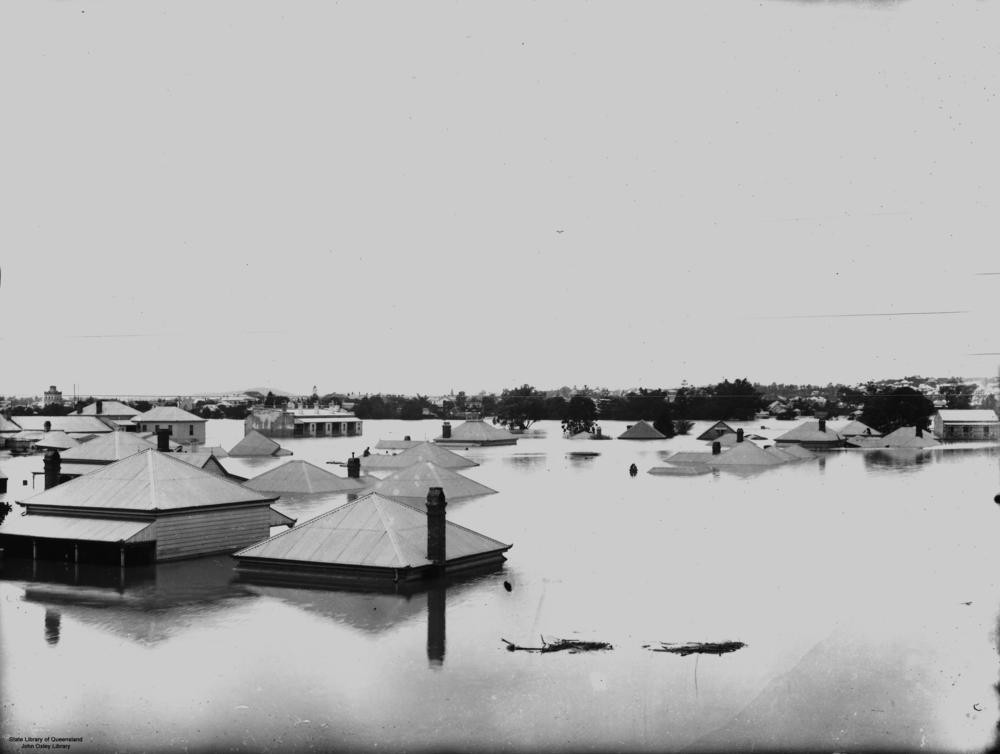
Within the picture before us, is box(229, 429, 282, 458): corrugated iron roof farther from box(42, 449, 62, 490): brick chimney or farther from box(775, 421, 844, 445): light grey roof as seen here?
box(42, 449, 62, 490): brick chimney

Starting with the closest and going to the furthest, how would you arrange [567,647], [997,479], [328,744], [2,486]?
1. [328,744]
2. [567,647]
3. [2,486]
4. [997,479]

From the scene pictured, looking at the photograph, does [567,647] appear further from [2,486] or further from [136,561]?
[2,486]

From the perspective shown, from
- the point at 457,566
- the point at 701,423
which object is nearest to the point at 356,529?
the point at 457,566

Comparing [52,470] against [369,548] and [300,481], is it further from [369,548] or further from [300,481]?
[300,481]

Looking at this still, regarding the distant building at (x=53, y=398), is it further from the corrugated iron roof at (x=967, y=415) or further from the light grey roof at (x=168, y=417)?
the corrugated iron roof at (x=967, y=415)

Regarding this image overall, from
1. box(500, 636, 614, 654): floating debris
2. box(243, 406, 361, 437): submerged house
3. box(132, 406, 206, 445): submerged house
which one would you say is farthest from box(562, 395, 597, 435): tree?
box(500, 636, 614, 654): floating debris

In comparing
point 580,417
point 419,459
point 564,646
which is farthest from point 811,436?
point 564,646
